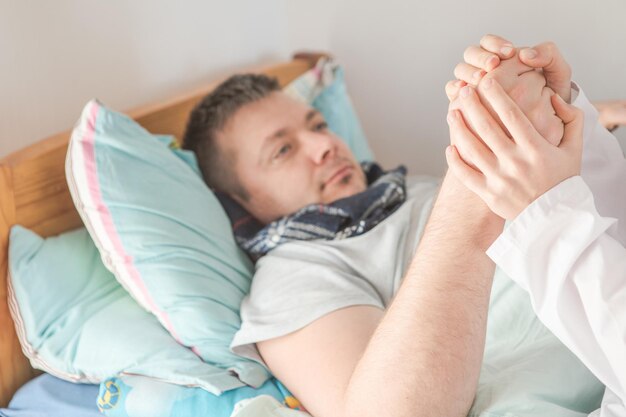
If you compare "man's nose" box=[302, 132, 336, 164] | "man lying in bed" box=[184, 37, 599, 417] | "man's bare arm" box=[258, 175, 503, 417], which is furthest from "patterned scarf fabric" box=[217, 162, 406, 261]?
"man's bare arm" box=[258, 175, 503, 417]

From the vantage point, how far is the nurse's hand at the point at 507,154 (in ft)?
2.82

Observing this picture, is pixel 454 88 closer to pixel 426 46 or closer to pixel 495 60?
pixel 495 60

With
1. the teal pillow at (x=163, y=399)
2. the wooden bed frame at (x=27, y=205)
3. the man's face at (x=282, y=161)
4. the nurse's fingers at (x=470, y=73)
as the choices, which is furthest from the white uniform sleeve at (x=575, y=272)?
the wooden bed frame at (x=27, y=205)

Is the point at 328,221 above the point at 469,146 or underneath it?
underneath

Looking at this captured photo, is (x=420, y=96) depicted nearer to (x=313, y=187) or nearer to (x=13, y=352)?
(x=313, y=187)

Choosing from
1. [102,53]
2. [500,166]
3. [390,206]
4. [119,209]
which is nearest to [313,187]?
[390,206]

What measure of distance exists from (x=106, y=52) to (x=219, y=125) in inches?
11.0

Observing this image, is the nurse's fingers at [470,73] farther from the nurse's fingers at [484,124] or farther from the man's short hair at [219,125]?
the man's short hair at [219,125]

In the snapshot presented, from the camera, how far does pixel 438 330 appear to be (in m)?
0.93

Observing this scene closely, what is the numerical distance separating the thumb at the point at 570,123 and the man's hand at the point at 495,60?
0.08 metres

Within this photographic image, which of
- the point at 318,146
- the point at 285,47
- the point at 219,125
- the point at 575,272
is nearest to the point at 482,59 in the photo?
the point at 575,272

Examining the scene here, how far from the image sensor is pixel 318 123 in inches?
63.5

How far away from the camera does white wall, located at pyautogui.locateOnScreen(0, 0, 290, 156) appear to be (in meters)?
1.40

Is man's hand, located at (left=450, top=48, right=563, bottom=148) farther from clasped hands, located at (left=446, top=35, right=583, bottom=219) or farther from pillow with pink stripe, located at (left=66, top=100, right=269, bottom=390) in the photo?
pillow with pink stripe, located at (left=66, top=100, right=269, bottom=390)
